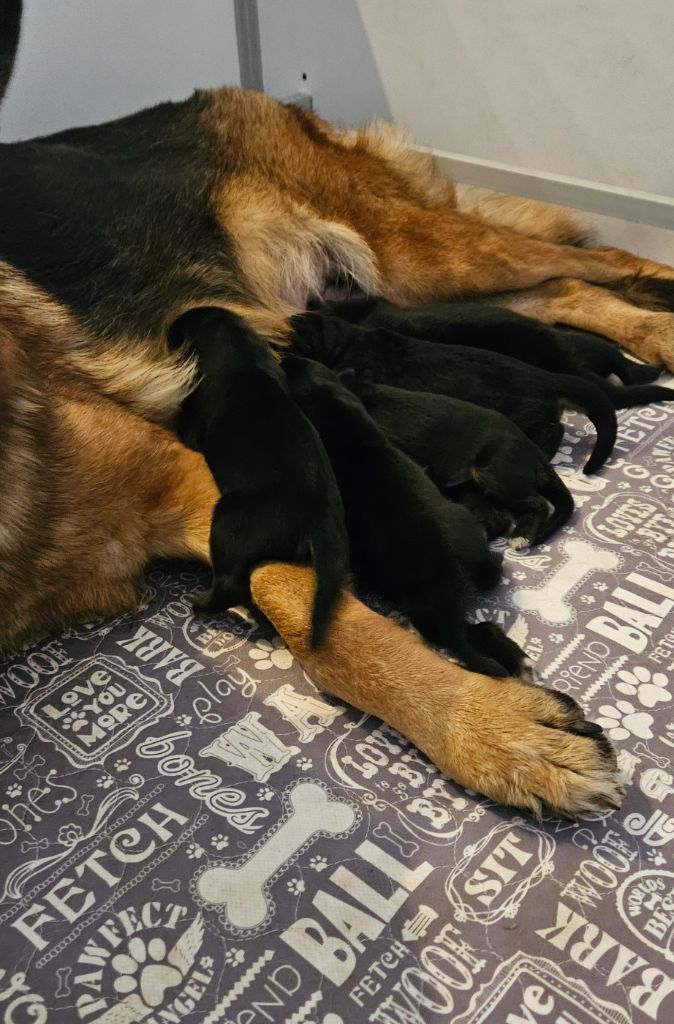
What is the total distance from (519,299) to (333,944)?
2115 mm

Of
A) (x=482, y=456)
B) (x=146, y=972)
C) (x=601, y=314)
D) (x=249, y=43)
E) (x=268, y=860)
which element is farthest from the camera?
(x=249, y=43)

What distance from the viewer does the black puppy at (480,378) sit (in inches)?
82.5

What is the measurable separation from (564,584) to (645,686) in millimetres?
307

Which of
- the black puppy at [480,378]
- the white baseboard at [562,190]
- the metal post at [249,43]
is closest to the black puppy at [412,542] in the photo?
the black puppy at [480,378]

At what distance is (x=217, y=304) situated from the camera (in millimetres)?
2346

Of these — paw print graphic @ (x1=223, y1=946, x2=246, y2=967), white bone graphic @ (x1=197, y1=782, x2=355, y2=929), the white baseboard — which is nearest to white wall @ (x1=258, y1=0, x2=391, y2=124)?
the white baseboard

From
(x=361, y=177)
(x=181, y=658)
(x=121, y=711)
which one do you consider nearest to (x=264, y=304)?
(x=361, y=177)

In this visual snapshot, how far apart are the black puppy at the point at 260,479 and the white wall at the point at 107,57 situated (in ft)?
4.77

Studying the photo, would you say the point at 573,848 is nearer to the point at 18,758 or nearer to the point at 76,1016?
the point at 76,1016

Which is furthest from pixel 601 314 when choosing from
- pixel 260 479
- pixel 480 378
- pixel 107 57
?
pixel 107 57

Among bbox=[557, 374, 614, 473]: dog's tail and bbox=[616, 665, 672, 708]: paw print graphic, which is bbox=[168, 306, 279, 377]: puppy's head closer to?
bbox=[557, 374, 614, 473]: dog's tail

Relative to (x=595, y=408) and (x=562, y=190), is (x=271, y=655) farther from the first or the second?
(x=562, y=190)

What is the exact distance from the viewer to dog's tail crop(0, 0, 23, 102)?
64.4 inches

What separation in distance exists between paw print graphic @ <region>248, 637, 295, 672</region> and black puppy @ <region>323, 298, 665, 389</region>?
1024mm
